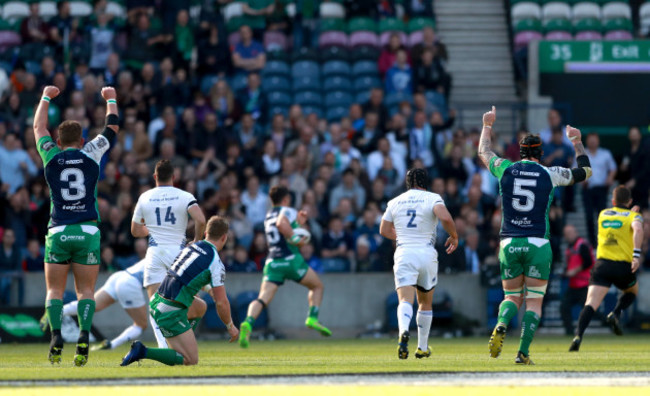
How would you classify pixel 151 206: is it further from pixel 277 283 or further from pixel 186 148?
pixel 186 148

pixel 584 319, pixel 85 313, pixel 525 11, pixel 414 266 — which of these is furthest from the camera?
pixel 525 11

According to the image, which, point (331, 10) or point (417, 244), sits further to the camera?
point (331, 10)

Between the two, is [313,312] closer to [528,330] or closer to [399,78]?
[528,330]

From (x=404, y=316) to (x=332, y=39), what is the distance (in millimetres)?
13881

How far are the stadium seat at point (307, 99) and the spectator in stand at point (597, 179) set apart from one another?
5596 millimetres

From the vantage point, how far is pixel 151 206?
1380cm

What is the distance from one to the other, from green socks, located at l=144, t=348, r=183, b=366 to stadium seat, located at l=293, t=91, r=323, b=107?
1372cm

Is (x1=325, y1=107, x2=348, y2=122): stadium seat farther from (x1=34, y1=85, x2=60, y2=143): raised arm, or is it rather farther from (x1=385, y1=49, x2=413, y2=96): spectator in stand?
(x1=34, y1=85, x2=60, y2=143): raised arm

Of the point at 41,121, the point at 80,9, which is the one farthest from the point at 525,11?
the point at 41,121

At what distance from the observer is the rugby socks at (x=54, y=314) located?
12430 mm

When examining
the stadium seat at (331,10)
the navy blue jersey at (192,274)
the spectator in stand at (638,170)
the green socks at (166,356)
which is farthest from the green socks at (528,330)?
the stadium seat at (331,10)

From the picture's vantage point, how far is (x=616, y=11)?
2831 centimetres

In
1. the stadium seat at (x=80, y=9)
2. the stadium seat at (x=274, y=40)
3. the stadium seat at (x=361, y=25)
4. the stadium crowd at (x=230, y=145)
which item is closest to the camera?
the stadium crowd at (x=230, y=145)

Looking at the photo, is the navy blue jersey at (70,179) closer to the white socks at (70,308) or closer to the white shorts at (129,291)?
the white shorts at (129,291)
